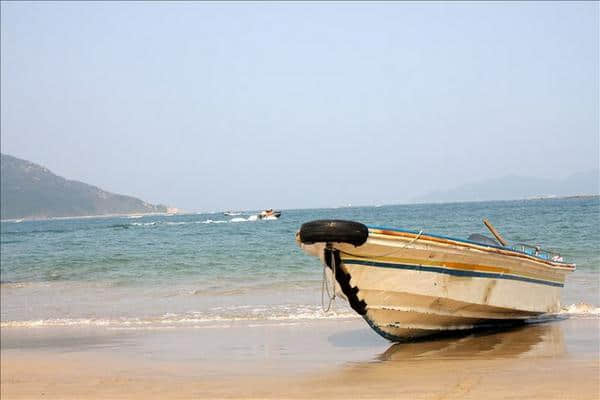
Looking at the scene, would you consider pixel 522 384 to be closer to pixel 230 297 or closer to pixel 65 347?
pixel 65 347

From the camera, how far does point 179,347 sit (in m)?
9.95

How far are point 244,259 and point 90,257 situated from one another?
7.95 metres

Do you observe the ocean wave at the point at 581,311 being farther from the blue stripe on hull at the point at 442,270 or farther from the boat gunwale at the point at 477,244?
the blue stripe on hull at the point at 442,270

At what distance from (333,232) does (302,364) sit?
1533 millimetres

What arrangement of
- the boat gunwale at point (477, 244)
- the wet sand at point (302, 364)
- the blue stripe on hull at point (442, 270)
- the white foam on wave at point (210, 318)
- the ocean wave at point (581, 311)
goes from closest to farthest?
the wet sand at point (302, 364)
the boat gunwale at point (477, 244)
the blue stripe on hull at point (442, 270)
the ocean wave at point (581, 311)
the white foam on wave at point (210, 318)

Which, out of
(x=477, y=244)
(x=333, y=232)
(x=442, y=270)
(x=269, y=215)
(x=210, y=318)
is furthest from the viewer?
(x=269, y=215)

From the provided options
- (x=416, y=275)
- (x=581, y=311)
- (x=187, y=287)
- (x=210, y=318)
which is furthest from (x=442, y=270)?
(x=187, y=287)

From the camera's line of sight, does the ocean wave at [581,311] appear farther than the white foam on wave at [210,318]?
No

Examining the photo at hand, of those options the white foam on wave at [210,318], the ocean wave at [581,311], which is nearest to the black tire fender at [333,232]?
the white foam on wave at [210,318]

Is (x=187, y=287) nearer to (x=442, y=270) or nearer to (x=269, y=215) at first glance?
(x=442, y=270)

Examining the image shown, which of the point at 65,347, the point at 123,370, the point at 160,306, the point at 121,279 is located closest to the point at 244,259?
the point at 121,279

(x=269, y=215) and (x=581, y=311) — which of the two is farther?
(x=269, y=215)

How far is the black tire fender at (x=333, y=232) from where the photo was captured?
8.32 m

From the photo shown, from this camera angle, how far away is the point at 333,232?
8.33m
